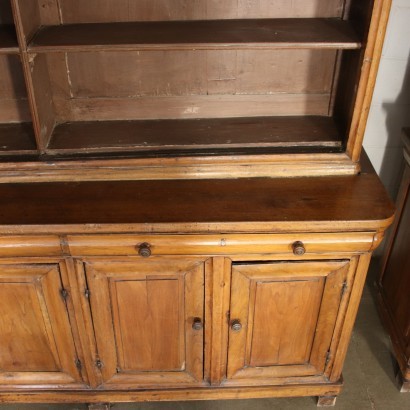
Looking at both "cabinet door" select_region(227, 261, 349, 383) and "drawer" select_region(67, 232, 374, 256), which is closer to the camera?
"drawer" select_region(67, 232, 374, 256)

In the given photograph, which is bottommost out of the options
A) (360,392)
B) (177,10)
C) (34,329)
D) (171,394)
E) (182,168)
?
(360,392)

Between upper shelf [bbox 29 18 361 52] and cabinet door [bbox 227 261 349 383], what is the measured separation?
0.66 metres

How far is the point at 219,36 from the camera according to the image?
4.99ft

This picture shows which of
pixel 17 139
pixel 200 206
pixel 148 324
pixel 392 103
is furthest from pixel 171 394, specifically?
pixel 392 103

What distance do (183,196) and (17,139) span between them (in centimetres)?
62

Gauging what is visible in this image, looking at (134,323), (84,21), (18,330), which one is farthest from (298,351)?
(84,21)

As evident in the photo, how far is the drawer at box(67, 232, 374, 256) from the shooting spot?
4.99 ft

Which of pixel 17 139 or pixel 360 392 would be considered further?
pixel 360 392

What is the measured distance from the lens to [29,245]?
1519 millimetres

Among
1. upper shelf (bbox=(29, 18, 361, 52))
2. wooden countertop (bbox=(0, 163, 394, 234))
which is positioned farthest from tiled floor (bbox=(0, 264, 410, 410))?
upper shelf (bbox=(29, 18, 361, 52))

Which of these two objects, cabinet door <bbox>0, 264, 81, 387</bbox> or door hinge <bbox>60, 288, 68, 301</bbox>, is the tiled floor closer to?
cabinet door <bbox>0, 264, 81, 387</bbox>

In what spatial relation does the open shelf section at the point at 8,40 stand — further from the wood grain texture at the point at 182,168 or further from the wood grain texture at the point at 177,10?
the wood grain texture at the point at 182,168

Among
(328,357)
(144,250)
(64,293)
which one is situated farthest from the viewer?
(328,357)

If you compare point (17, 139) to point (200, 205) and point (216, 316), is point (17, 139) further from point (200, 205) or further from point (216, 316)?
point (216, 316)
